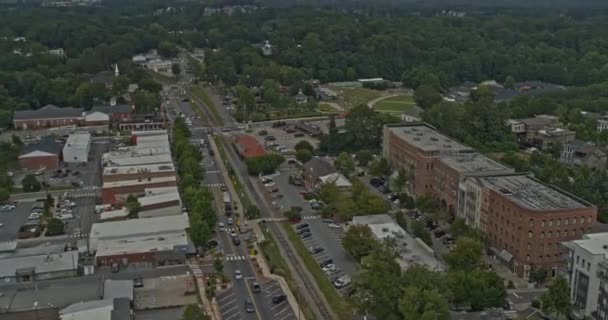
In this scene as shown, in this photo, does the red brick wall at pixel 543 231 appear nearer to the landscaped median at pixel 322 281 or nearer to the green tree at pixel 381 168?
the landscaped median at pixel 322 281

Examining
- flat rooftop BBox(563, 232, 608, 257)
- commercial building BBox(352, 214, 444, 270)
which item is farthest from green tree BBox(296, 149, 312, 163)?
flat rooftop BBox(563, 232, 608, 257)

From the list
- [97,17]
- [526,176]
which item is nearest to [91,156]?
[526,176]

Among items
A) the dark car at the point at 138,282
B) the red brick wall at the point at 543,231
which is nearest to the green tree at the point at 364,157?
the red brick wall at the point at 543,231

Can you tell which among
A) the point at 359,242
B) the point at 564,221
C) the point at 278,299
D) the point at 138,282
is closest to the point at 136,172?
the point at 138,282

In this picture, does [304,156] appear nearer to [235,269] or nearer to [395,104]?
[235,269]

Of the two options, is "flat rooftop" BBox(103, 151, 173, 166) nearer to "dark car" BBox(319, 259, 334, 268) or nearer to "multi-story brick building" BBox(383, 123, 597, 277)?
"multi-story brick building" BBox(383, 123, 597, 277)
